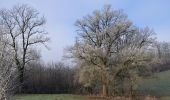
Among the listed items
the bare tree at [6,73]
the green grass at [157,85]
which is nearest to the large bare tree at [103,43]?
the green grass at [157,85]

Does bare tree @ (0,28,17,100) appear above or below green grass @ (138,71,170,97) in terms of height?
above

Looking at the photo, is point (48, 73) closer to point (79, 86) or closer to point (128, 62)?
point (79, 86)

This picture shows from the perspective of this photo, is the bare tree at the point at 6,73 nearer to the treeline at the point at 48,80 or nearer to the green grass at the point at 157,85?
the green grass at the point at 157,85

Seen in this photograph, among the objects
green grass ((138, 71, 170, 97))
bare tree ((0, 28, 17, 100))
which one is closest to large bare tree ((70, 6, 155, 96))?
green grass ((138, 71, 170, 97))

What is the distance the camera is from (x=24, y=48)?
53406 mm

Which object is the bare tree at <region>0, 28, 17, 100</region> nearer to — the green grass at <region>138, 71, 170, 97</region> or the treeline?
the green grass at <region>138, 71, 170, 97</region>

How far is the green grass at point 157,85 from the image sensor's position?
164 feet

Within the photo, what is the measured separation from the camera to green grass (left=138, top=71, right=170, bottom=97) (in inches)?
1974

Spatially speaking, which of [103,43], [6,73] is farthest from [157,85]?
[6,73]

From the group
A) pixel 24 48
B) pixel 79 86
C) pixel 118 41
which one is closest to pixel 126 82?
pixel 118 41

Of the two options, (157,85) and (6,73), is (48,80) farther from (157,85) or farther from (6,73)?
(6,73)

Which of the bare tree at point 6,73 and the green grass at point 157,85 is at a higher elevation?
the bare tree at point 6,73

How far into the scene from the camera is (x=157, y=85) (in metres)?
58.5

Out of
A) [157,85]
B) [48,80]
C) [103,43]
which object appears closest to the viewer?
[103,43]
